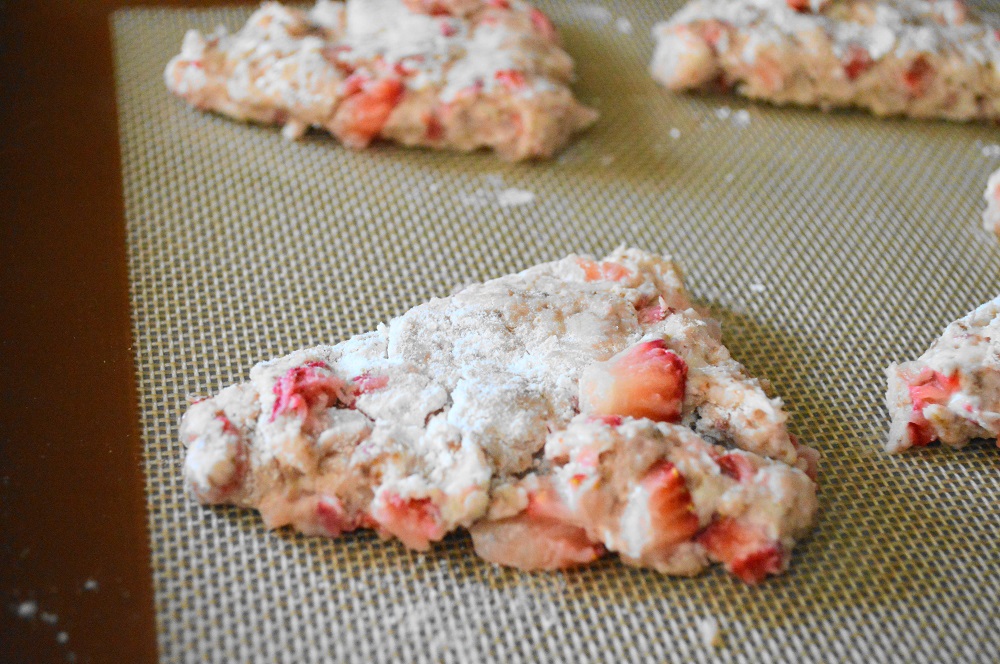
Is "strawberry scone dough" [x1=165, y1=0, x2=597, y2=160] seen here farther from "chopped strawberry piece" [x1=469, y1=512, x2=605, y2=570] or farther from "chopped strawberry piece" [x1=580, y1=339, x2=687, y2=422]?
"chopped strawberry piece" [x1=469, y1=512, x2=605, y2=570]

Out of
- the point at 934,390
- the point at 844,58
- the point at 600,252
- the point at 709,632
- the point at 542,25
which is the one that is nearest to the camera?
the point at 709,632

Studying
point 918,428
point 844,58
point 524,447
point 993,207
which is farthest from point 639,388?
point 844,58

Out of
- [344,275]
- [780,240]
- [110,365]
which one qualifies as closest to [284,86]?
[344,275]

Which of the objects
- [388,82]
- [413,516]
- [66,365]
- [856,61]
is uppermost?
[856,61]

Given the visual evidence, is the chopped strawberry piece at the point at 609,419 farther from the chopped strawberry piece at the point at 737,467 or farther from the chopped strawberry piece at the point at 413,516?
the chopped strawberry piece at the point at 413,516

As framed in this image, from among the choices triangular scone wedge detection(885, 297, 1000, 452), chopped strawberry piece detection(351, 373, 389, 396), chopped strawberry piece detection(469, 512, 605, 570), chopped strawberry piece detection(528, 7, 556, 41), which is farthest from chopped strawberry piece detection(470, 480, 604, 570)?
chopped strawberry piece detection(528, 7, 556, 41)

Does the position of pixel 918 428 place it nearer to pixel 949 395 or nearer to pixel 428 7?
pixel 949 395
